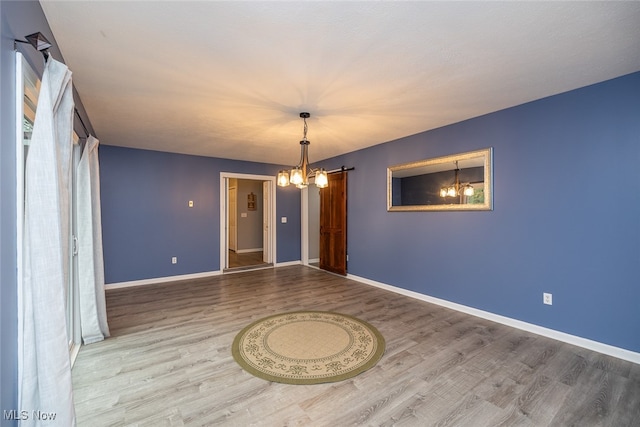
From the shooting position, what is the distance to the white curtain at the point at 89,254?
8.58ft

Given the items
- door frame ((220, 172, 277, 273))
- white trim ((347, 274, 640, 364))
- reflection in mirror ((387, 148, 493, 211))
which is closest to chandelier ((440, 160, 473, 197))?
reflection in mirror ((387, 148, 493, 211))

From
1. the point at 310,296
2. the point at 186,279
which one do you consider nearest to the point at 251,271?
the point at 186,279

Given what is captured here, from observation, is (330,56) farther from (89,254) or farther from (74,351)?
(74,351)

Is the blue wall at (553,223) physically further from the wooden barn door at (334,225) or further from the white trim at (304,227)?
the white trim at (304,227)

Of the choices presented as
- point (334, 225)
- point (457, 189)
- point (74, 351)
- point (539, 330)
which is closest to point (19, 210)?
point (74, 351)

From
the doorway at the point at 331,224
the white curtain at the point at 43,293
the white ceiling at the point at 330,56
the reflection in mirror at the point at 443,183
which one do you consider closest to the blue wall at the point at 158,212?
the white ceiling at the point at 330,56

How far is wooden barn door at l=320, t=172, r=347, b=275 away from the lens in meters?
5.40

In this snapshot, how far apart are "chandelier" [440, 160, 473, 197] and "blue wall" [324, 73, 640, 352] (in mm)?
272

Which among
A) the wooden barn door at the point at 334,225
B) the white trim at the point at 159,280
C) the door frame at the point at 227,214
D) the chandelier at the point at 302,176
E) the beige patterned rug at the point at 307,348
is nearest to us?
the beige patterned rug at the point at 307,348

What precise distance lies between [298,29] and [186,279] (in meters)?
4.93

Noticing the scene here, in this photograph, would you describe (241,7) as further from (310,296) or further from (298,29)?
(310,296)

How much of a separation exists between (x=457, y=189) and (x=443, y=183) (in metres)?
0.22

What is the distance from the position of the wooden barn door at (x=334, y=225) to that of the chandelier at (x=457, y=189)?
6.83 ft

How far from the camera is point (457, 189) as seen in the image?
11.8ft
